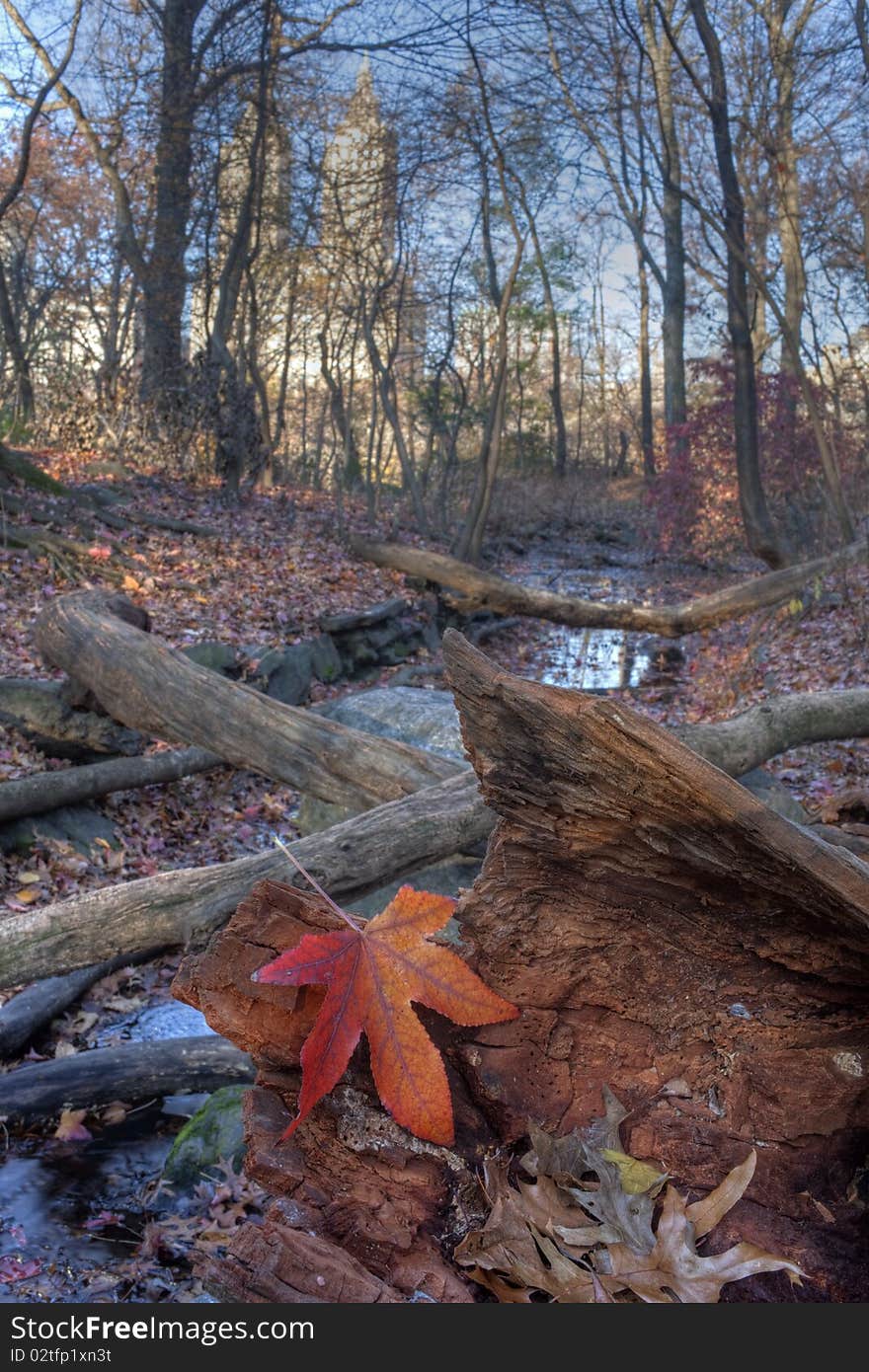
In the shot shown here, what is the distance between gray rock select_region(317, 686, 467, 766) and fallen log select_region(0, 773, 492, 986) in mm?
3285

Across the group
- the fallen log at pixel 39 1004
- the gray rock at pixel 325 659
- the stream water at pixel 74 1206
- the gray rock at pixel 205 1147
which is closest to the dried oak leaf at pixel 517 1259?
the stream water at pixel 74 1206

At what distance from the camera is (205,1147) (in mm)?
3426

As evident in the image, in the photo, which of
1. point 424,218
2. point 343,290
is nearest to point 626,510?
point 343,290

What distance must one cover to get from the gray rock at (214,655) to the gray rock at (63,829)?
2.44 metres

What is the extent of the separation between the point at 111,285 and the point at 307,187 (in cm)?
560

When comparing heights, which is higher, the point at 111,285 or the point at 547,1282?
the point at 111,285

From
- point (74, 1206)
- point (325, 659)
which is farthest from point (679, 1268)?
point (325, 659)

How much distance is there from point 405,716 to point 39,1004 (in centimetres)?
421

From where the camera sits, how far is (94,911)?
12.3ft

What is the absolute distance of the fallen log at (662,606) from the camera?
10719 millimetres

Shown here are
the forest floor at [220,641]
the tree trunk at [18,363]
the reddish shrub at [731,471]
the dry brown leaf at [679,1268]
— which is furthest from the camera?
the tree trunk at [18,363]

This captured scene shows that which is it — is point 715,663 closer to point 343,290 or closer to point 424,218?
point 424,218

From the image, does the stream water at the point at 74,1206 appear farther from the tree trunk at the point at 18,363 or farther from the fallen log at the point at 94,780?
the tree trunk at the point at 18,363

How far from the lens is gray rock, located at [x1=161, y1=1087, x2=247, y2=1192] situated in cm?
338
